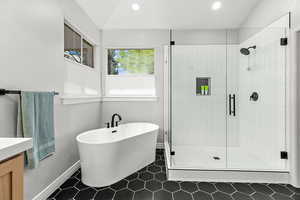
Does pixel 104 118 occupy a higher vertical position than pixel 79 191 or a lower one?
higher

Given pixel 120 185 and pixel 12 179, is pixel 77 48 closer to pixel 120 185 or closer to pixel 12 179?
pixel 120 185

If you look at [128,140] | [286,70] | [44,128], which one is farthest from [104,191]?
[286,70]

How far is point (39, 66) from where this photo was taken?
159cm

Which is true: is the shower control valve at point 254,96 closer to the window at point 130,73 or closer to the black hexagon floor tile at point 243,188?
the black hexagon floor tile at point 243,188

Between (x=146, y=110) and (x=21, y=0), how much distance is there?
2.38 meters

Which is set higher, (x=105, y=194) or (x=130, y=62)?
(x=130, y=62)

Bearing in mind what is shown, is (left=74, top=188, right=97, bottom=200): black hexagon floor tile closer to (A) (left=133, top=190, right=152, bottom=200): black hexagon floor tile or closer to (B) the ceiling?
(A) (left=133, top=190, right=152, bottom=200): black hexagon floor tile

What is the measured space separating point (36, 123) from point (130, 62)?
2.19 m

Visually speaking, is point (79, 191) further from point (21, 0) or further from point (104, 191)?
point (21, 0)

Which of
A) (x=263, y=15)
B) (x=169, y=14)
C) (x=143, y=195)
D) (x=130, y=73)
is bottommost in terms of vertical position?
(x=143, y=195)

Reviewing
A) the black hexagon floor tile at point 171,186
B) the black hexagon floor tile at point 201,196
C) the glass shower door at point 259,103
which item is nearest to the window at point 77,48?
the black hexagon floor tile at point 171,186

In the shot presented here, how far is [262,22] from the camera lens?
8.00 ft

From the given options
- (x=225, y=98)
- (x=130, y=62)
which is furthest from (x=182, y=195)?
(x=130, y=62)

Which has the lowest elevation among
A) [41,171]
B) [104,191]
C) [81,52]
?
[104,191]
